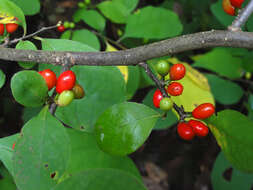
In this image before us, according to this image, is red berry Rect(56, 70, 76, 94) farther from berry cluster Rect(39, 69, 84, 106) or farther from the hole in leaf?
the hole in leaf

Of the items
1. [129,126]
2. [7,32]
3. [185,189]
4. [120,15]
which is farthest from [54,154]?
[185,189]

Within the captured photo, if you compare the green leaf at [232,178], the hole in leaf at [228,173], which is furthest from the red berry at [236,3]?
the hole in leaf at [228,173]

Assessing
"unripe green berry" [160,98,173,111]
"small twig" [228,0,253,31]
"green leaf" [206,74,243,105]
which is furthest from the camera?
"green leaf" [206,74,243,105]

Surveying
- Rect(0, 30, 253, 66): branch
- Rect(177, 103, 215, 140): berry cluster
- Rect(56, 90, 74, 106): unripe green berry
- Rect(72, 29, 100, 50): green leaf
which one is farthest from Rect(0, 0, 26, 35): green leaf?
Rect(177, 103, 215, 140): berry cluster

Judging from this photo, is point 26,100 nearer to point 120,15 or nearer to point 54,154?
point 54,154

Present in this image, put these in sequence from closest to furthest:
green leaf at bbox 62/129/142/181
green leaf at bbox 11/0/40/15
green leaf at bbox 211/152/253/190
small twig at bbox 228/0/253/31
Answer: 1. small twig at bbox 228/0/253/31
2. green leaf at bbox 62/129/142/181
3. green leaf at bbox 11/0/40/15
4. green leaf at bbox 211/152/253/190

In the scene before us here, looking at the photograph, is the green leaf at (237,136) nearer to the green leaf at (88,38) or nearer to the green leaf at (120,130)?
the green leaf at (120,130)
